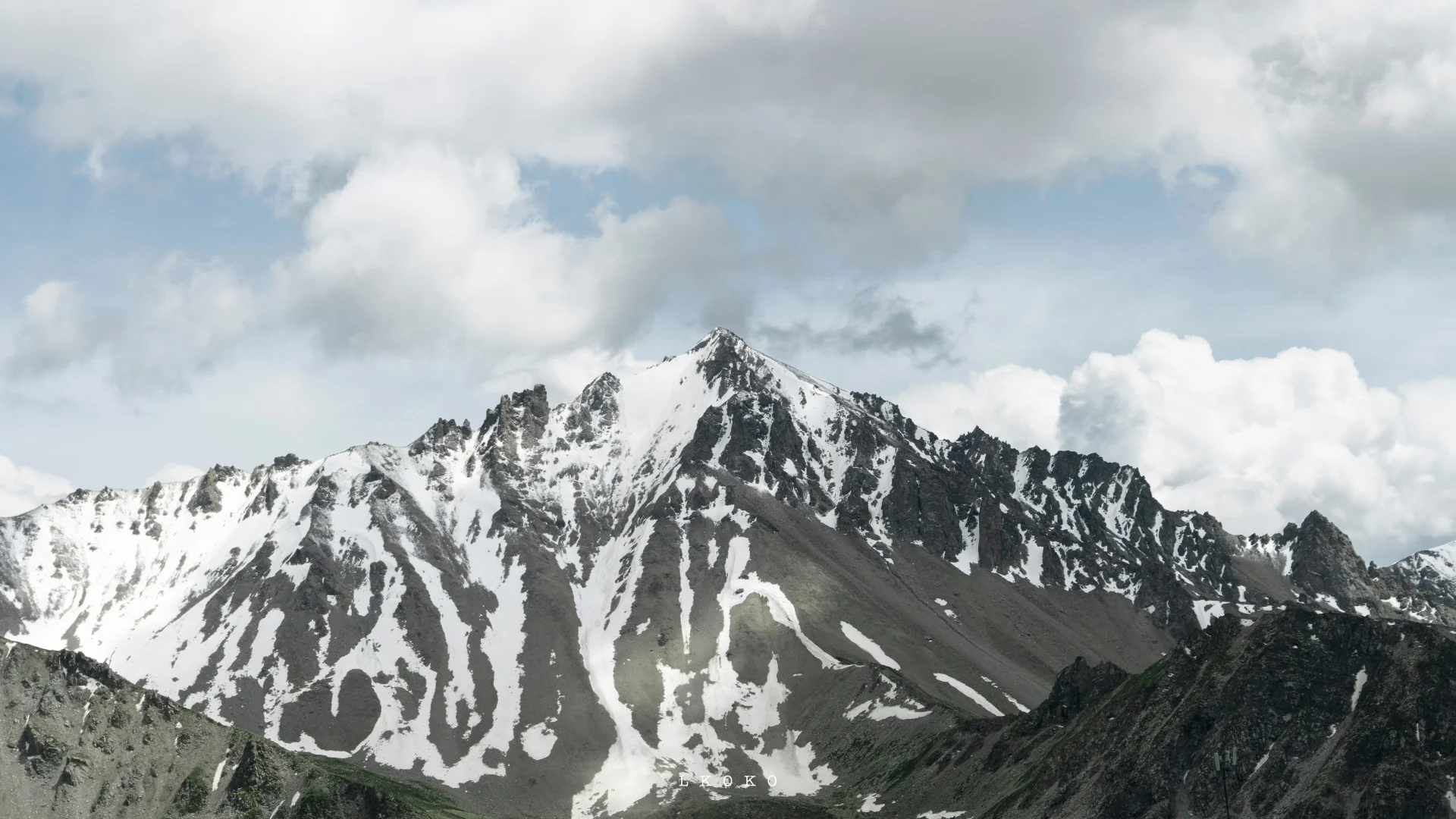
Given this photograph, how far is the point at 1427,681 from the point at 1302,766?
54.1 ft

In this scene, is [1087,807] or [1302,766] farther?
[1087,807]

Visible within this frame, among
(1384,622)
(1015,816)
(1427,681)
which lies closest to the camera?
(1427,681)

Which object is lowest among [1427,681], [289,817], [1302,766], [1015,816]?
[289,817]

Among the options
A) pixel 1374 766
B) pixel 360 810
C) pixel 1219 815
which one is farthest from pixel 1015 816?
pixel 360 810

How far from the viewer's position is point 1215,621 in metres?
187

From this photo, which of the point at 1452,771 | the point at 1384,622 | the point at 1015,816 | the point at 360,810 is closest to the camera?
the point at 1452,771

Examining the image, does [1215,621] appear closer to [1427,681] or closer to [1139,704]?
[1139,704]

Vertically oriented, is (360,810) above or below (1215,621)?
below

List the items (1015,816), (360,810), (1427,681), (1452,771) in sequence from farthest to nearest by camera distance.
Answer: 1. (360,810)
2. (1015,816)
3. (1427,681)
4. (1452,771)

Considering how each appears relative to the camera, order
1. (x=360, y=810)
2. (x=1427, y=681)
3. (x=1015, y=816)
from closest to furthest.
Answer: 1. (x=1427, y=681)
2. (x=1015, y=816)
3. (x=360, y=810)

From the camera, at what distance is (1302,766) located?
504 feet

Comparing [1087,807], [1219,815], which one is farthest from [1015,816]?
[1219,815]

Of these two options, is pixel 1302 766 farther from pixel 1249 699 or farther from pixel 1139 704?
pixel 1139 704

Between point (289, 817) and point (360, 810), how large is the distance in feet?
34.4
